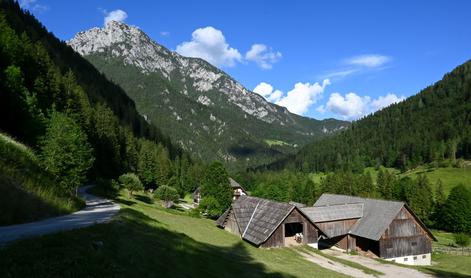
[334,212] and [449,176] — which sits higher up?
[449,176]

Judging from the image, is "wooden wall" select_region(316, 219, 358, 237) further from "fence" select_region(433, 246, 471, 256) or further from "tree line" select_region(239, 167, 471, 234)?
"tree line" select_region(239, 167, 471, 234)

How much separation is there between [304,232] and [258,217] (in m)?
Answer: 6.14

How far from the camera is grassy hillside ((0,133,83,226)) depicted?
64.1 feet

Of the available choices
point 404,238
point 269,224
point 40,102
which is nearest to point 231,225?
point 269,224

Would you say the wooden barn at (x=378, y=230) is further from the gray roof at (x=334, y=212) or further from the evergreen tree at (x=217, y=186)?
the evergreen tree at (x=217, y=186)

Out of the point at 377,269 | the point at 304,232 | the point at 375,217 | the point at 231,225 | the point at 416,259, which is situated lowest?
the point at 416,259

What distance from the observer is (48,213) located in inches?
928

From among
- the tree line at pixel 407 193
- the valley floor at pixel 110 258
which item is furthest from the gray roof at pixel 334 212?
the tree line at pixel 407 193

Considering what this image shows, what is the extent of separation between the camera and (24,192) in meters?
21.7

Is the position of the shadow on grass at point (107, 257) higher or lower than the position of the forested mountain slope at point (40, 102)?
lower

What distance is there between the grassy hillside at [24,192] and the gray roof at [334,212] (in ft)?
121

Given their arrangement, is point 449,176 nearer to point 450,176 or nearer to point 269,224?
point 450,176

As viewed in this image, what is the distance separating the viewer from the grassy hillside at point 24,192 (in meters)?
19.5

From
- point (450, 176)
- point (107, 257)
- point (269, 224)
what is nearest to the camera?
point (107, 257)
